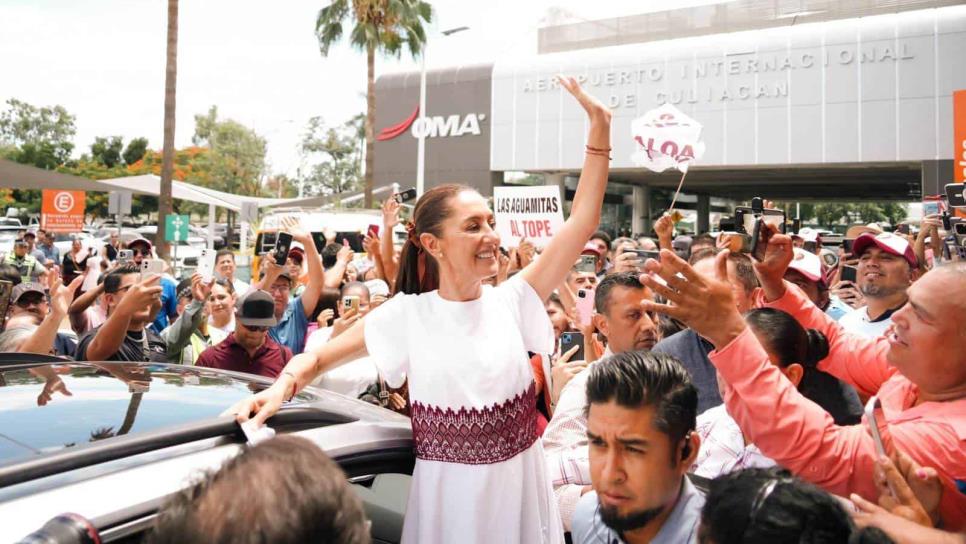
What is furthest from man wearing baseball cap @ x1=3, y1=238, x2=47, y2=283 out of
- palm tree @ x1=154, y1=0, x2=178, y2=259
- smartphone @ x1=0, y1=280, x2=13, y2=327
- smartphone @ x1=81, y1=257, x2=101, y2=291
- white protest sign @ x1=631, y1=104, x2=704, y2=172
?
white protest sign @ x1=631, y1=104, x2=704, y2=172

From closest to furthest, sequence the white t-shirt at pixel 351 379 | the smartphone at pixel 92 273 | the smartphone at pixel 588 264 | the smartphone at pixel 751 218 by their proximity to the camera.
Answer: the smartphone at pixel 751 218
the white t-shirt at pixel 351 379
the smartphone at pixel 588 264
the smartphone at pixel 92 273

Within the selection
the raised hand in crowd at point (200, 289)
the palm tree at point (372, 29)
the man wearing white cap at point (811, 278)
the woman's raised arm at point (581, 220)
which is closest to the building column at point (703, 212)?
the palm tree at point (372, 29)

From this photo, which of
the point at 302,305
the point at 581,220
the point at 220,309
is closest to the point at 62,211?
the point at 220,309

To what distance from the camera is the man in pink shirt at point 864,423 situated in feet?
5.71

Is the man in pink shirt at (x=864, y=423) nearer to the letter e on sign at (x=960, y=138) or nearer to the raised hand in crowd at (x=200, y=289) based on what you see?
the raised hand in crowd at (x=200, y=289)

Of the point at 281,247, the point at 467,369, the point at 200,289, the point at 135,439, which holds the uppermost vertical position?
the point at 281,247

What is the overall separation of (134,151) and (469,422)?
6351 cm

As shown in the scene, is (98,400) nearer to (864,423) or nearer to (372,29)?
(864,423)

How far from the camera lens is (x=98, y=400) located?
2.00 metres

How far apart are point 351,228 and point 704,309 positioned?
18805 millimetres

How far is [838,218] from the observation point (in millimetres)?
78438

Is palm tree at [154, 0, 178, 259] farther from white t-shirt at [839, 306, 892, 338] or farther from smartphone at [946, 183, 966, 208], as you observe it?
smartphone at [946, 183, 966, 208]

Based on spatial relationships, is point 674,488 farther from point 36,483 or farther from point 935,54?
point 935,54

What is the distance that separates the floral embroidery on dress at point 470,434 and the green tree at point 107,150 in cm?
6195
